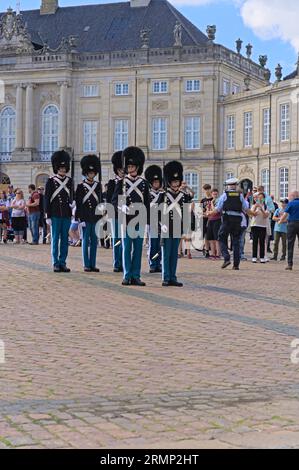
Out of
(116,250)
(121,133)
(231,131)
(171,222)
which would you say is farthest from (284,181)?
(171,222)

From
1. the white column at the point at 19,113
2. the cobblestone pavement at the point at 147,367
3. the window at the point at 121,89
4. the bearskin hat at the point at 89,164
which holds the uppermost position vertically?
the window at the point at 121,89

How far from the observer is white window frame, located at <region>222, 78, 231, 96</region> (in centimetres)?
6062

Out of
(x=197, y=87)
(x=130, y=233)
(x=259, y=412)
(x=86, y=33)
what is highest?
(x=86, y=33)

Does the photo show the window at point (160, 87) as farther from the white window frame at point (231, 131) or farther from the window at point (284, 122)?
the window at point (284, 122)

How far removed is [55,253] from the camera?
15.8m

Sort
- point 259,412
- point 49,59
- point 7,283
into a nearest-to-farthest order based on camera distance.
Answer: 1. point 259,412
2. point 7,283
3. point 49,59

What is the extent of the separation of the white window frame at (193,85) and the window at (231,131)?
3.14 meters

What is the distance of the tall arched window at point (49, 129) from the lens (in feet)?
215

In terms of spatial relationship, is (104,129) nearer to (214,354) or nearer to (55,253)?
(55,253)

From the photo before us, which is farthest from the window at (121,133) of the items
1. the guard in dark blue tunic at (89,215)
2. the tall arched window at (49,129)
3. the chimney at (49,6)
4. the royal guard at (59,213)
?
the royal guard at (59,213)

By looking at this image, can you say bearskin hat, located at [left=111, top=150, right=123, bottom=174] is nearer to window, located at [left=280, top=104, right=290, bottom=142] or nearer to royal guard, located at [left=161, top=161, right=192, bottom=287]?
royal guard, located at [left=161, top=161, right=192, bottom=287]

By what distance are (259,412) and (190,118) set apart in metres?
55.8

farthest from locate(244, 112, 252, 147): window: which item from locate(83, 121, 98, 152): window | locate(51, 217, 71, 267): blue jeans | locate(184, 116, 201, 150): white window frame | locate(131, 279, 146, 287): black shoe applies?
locate(131, 279, 146, 287): black shoe

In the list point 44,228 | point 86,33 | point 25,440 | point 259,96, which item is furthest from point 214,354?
point 86,33
